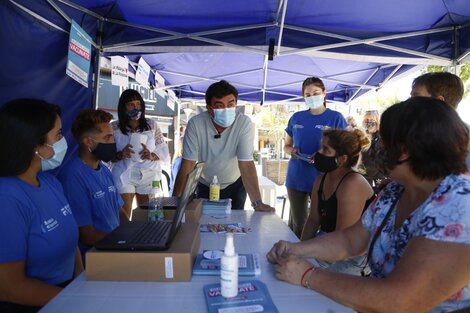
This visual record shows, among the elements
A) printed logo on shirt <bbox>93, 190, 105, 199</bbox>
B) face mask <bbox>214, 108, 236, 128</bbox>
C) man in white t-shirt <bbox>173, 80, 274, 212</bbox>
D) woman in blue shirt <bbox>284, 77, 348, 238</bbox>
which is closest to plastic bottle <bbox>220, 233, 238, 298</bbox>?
printed logo on shirt <bbox>93, 190, 105, 199</bbox>

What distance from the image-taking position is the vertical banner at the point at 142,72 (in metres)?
4.55

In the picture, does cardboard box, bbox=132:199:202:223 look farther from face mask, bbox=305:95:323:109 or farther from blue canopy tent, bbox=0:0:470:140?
face mask, bbox=305:95:323:109

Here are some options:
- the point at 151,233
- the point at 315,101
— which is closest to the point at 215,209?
the point at 151,233

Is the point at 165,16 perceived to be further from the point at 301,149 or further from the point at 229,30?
the point at 301,149

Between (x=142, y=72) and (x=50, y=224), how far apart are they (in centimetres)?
359

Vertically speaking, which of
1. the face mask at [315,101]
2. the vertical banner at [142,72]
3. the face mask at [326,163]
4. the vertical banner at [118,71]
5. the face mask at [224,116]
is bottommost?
the face mask at [326,163]

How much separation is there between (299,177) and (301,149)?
0.96 feet

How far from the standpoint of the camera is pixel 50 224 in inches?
55.6

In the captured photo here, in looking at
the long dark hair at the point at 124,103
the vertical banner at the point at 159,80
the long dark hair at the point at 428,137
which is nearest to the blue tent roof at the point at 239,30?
Answer: the long dark hair at the point at 124,103

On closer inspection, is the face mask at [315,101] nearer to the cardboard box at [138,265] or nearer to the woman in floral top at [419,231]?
the woman in floral top at [419,231]

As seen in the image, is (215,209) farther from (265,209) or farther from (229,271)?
(229,271)

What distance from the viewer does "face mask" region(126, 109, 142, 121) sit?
10.8 feet

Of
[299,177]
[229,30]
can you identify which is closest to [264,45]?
[229,30]

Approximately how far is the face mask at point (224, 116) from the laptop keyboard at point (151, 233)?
128 cm
